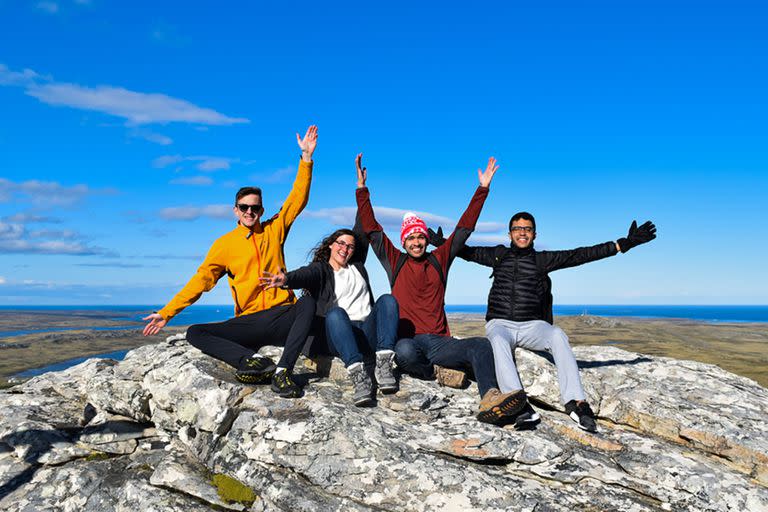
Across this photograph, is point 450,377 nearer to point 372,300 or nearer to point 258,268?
point 372,300

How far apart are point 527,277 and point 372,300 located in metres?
3.31

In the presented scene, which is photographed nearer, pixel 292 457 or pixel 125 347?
pixel 292 457

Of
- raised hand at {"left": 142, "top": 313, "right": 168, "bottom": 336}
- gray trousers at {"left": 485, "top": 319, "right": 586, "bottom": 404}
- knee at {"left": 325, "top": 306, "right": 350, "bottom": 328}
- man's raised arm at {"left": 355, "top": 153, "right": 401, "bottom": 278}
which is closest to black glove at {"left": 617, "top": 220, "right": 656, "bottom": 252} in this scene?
gray trousers at {"left": 485, "top": 319, "right": 586, "bottom": 404}

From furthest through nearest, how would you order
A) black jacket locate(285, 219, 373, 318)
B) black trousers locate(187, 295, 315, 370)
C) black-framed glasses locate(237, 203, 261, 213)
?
black-framed glasses locate(237, 203, 261, 213) < black jacket locate(285, 219, 373, 318) < black trousers locate(187, 295, 315, 370)

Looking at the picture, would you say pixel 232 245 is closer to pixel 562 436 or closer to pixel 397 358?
pixel 397 358

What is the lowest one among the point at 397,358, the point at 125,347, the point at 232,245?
the point at 125,347

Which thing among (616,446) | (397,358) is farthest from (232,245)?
(616,446)

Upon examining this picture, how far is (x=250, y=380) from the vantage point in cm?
868

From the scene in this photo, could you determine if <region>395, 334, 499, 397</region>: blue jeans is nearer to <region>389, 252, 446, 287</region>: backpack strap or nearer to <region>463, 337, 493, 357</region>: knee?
<region>463, 337, 493, 357</region>: knee

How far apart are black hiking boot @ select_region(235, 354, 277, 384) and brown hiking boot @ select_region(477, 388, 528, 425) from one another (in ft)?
12.7

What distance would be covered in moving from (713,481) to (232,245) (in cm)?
937

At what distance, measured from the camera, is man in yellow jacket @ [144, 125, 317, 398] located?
8.67 meters

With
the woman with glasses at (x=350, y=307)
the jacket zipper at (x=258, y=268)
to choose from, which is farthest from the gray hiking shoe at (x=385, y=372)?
the jacket zipper at (x=258, y=268)

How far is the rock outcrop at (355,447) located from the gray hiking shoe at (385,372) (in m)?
0.36
